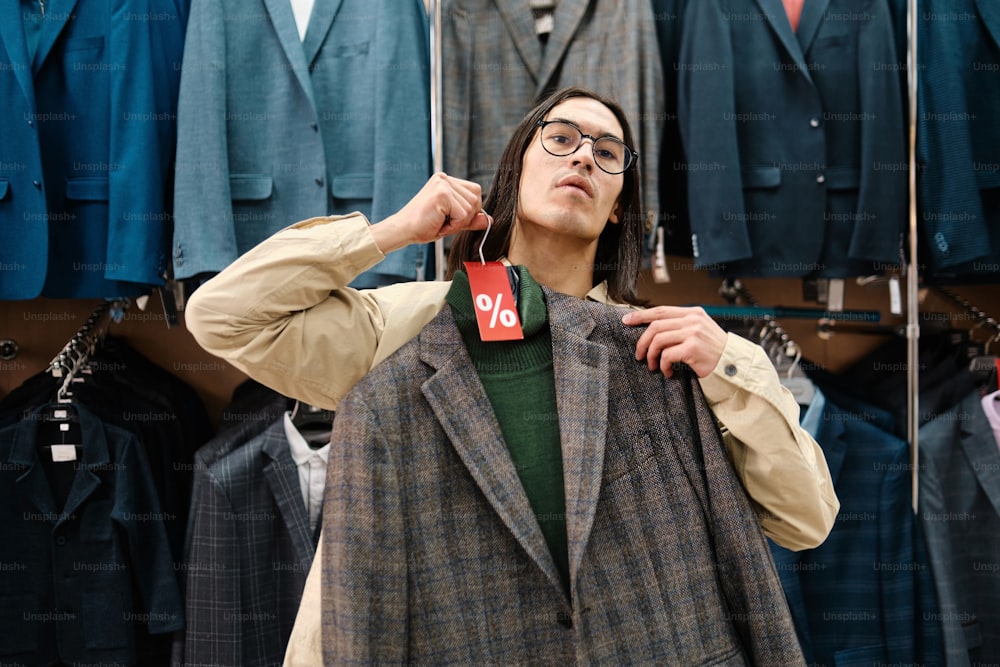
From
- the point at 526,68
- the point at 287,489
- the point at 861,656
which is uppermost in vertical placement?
the point at 526,68

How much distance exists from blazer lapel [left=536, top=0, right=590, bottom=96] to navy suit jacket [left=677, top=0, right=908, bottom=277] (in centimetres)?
36

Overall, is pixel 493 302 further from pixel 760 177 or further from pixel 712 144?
pixel 760 177

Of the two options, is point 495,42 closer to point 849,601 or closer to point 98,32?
point 98,32

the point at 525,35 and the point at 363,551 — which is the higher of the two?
the point at 525,35

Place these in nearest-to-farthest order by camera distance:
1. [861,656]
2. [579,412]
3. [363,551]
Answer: [363,551], [579,412], [861,656]

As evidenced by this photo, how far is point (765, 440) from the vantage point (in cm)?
140

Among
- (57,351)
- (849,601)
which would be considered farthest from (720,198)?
(57,351)

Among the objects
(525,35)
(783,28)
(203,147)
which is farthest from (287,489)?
(783,28)

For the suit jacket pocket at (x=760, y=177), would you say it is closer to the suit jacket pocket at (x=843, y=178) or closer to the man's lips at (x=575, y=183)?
the suit jacket pocket at (x=843, y=178)

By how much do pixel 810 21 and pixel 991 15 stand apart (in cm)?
65

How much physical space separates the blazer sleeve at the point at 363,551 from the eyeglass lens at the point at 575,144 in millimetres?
682

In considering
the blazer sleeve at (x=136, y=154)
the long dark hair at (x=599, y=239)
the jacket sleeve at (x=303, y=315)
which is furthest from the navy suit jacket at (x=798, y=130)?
the blazer sleeve at (x=136, y=154)

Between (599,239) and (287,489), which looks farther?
(287,489)

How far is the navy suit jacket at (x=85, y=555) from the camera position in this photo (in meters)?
2.45
